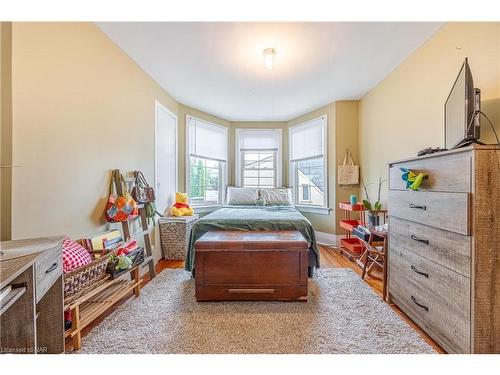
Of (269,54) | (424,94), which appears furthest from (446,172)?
(269,54)

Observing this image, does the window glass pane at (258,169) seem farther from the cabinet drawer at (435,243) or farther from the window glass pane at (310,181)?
the cabinet drawer at (435,243)

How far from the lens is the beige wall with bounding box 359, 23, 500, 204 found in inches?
60.8

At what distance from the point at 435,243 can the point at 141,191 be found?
2.59 meters

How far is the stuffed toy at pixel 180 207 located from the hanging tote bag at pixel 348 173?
2468 mm

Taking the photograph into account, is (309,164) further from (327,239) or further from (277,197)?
(327,239)

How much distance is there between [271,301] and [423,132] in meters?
2.18

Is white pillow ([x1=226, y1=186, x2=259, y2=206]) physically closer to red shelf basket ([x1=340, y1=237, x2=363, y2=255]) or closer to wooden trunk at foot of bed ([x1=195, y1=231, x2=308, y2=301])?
red shelf basket ([x1=340, y1=237, x2=363, y2=255])

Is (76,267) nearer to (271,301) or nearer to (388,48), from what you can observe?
(271,301)

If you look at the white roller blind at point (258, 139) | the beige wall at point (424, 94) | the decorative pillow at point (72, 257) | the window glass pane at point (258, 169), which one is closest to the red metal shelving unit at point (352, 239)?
the beige wall at point (424, 94)

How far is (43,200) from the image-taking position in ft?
4.92

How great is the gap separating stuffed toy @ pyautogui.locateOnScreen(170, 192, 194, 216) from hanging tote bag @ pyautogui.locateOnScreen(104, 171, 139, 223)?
106cm

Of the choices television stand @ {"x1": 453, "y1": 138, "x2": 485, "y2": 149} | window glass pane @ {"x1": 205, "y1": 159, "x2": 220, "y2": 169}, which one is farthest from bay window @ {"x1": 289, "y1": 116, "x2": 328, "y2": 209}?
→ television stand @ {"x1": 453, "y1": 138, "x2": 485, "y2": 149}

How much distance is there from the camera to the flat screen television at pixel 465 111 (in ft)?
4.34

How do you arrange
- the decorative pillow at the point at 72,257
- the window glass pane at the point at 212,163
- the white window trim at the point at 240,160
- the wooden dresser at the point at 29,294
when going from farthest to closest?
the white window trim at the point at 240,160 < the window glass pane at the point at 212,163 < the decorative pillow at the point at 72,257 < the wooden dresser at the point at 29,294
